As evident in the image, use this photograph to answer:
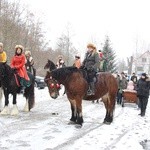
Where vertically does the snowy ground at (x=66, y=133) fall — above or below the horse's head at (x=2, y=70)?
below

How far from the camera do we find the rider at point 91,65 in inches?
436

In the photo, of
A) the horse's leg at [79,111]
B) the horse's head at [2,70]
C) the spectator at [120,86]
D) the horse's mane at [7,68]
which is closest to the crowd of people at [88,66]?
the horse's mane at [7,68]

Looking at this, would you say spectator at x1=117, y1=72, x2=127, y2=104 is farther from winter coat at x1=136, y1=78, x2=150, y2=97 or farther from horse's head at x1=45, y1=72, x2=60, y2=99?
horse's head at x1=45, y1=72, x2=60, y2=99

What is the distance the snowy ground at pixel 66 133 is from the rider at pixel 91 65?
47.5 inches

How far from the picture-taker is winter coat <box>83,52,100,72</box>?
1115 cm

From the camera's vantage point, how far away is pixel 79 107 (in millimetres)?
10781

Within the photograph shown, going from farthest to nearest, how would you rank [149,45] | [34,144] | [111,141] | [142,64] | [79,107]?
[149,45] → [142,64] → [79,107] → [111,141] → [34,144]

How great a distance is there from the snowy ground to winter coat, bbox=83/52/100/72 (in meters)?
1.77

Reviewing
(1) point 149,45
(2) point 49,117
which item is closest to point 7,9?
(2) point 49,117

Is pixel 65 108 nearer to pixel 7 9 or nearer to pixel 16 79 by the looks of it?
pixel 16 79

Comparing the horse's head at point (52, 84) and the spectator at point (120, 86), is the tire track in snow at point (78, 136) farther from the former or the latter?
the spectator at point (120, 86)

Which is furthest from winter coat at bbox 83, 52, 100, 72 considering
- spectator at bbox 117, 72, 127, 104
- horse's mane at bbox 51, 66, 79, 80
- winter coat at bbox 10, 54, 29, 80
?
spectator at bbox 117, 72, 127, 104

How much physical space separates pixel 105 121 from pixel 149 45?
117939mm

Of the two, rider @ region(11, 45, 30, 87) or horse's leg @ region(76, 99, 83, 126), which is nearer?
horse's leg @ region(76, 99, 83, 126)
